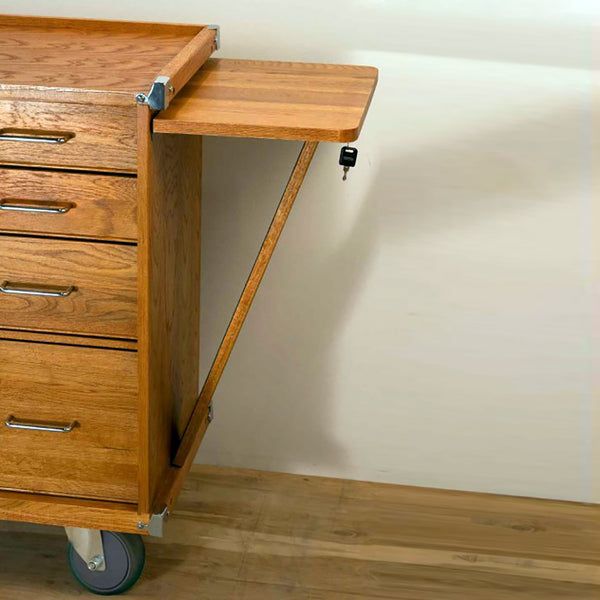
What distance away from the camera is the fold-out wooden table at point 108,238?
5.59ft

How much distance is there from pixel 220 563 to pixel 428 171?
0.94 metres

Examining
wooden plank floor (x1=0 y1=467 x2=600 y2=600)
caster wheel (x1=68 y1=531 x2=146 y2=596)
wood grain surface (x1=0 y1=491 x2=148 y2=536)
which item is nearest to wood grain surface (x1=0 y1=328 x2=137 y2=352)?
wood grain surface (x1=0 y1=491 x2=148 y2=536)

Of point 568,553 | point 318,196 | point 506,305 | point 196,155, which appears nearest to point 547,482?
point 568,553

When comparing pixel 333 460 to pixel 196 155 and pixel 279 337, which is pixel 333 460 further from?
pixel 196 155

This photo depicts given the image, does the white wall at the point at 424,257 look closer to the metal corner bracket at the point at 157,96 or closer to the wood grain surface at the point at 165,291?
the wood grain surface at the point at 165,291

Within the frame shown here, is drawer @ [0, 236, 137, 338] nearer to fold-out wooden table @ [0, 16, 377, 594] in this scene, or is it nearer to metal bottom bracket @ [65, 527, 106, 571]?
fold-out wooden table @ [0, 16, 377, 594]

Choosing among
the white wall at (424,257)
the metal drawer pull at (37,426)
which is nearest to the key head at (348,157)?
the white wall at (424,257)

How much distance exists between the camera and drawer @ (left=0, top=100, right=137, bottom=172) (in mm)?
1696

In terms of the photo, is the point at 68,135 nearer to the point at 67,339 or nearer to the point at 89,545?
the point at 67,339

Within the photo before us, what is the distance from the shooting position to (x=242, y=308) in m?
1.99

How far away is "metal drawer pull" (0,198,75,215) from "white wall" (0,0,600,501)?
62 centimetres

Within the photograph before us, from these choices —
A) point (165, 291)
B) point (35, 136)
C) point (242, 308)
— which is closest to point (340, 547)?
point (242, 308)

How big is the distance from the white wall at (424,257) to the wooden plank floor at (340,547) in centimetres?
8

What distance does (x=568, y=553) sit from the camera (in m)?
2.29
